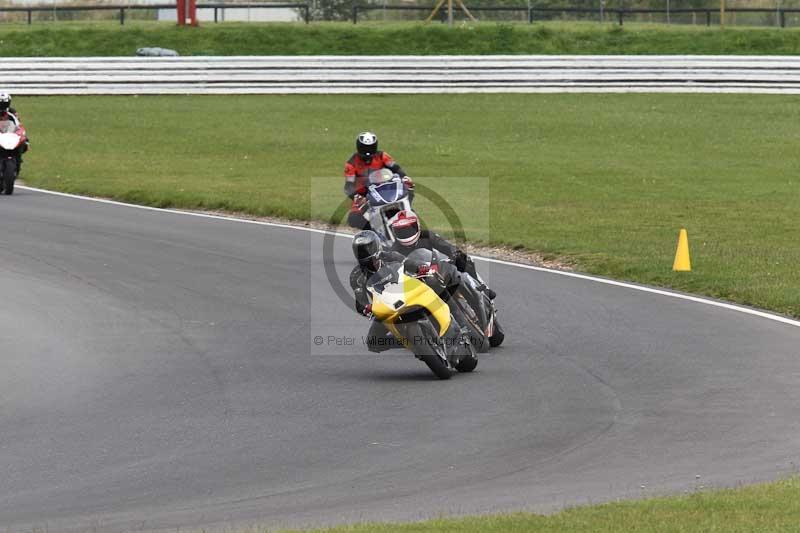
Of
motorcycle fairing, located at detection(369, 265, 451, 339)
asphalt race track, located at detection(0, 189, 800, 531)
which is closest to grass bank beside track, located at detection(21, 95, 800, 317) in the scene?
asphalt race track, located at detection(0, 189, 800, 531)

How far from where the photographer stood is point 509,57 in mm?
41688

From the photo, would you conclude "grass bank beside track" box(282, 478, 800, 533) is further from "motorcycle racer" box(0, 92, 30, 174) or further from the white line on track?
"motorcycle racer" box(0, 92, 30, 174)

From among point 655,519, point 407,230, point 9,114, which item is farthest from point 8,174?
point 655,519

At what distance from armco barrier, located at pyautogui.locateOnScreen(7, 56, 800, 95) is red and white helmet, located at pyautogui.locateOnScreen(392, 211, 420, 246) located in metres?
29.3


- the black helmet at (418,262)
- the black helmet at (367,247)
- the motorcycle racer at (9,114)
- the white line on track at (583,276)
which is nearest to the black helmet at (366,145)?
the white line on track at (583,276)

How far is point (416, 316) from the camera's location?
12.1 metres

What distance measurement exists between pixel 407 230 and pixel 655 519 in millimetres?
5191

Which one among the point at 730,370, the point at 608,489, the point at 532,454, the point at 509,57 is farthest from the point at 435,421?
the point at 509,57

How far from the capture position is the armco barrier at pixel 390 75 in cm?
4156

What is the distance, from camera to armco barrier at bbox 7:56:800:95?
41562 millimetres

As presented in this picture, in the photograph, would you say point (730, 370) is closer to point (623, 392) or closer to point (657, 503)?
point (623, 392)

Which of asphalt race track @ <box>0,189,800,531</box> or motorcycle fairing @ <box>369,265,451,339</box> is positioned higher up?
motorcycle fairing @ <box>369,265,451,339</box>

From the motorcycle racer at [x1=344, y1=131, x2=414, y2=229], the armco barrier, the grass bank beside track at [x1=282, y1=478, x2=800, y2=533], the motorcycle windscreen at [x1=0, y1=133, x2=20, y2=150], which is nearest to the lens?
the grass bank beside track at [x1=282, y1=478, x2=800, y2=533]

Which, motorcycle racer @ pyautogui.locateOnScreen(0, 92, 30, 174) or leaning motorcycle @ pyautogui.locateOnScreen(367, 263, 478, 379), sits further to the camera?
motorcycle racer @ pyautogui.locateOnScreen(0, 92, 30, 174)
